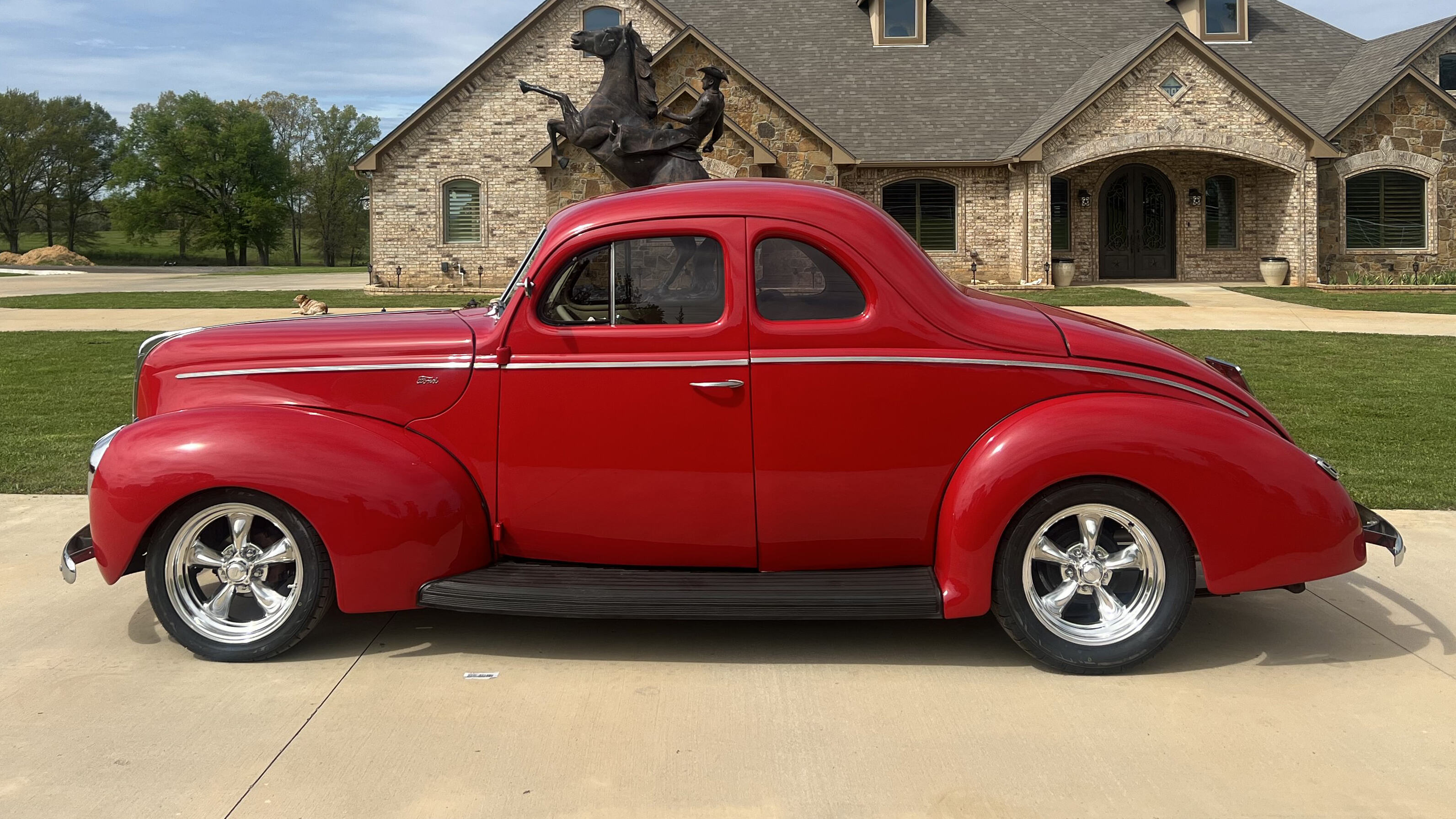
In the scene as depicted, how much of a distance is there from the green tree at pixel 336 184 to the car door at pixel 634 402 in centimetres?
7603

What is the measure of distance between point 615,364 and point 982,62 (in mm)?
27129

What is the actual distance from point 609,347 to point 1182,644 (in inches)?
95.4

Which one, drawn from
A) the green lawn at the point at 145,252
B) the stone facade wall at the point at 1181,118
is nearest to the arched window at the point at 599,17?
the stone facade wall at the point at 1181,118

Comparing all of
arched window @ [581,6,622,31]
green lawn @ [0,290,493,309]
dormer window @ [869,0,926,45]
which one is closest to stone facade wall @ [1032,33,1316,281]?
dormer window @ [869,0,926,45]

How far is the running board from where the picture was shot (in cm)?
408

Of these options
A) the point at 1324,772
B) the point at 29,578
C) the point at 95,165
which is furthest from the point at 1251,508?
the point at 95,165

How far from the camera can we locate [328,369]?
437cm

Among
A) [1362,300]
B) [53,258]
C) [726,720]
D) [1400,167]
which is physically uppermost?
[53,258]

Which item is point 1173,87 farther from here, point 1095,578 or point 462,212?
point 1095,578

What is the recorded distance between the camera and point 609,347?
4273mm

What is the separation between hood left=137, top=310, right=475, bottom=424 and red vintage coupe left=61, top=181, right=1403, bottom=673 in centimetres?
1

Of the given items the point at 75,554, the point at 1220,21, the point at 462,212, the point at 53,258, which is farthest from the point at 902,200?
the point at 53,258

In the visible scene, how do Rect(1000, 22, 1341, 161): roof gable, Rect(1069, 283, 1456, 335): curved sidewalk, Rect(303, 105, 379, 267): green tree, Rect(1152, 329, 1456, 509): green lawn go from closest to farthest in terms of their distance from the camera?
Rect(1152, 329, 1456, 509): green lawn
Rect(1069, 283, 1456, 335): curved sidewalk
Rect(1000, 22, 1341, 161): roof gable
Rect(303, 105, 379, 267): green tree

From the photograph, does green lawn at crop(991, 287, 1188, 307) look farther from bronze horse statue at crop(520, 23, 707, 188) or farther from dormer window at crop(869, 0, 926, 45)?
dormer window at crop(869, 0, 926, 45)
